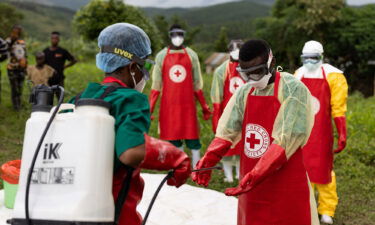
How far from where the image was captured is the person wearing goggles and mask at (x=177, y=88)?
7.42 meters

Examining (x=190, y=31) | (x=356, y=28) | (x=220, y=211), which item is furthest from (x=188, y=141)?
(x=190, y=31)

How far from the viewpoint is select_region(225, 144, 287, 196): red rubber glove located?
9.99ft

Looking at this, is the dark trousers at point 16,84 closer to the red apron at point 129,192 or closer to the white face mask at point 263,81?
the white face mask at point 263,81

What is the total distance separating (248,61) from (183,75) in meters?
4.17

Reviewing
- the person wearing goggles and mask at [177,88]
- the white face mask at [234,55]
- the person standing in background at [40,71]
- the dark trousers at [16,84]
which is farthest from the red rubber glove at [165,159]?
the dark trousers at [16,84]

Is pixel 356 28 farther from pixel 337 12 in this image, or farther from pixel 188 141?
pixel 188 141

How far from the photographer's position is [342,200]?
6.86 m

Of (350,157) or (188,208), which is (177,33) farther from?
(350,157)

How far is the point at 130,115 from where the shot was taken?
7.24ft

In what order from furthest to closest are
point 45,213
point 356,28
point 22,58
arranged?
point 356,28 < point 22,58 < point 45,213

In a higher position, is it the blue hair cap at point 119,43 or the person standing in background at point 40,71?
the blue hair cap at point 119,43

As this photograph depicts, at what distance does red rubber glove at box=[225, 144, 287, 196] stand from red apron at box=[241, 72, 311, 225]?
0.18 metres

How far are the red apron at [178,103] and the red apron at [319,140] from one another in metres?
2.25

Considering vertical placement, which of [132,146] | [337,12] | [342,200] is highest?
[337,12]
